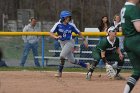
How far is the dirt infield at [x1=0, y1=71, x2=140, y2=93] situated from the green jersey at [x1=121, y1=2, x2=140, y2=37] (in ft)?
7.09

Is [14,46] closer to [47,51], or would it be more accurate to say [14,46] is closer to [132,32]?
[47,51]

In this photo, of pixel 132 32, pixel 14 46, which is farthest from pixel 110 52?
pixel 14 46

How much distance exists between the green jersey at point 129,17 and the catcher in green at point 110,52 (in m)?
4.09

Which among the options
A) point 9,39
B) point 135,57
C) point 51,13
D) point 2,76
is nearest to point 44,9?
point 51,13

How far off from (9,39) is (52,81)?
5.36 m

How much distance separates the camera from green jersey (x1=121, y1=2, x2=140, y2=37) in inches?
320

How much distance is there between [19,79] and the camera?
12641mm

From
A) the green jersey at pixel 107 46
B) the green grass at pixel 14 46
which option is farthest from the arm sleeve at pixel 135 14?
the green grass at pixel 14 46

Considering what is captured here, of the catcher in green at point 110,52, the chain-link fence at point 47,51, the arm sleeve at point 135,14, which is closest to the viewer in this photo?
the arm sleeve at point 135,14

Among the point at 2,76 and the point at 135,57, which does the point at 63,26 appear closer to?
the point at 2,76

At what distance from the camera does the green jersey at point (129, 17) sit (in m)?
8.14

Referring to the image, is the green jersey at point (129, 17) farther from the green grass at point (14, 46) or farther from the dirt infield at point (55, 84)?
the green grass at point (14, 46)

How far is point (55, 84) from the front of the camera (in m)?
11.5

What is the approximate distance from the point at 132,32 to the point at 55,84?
11.8 feet
